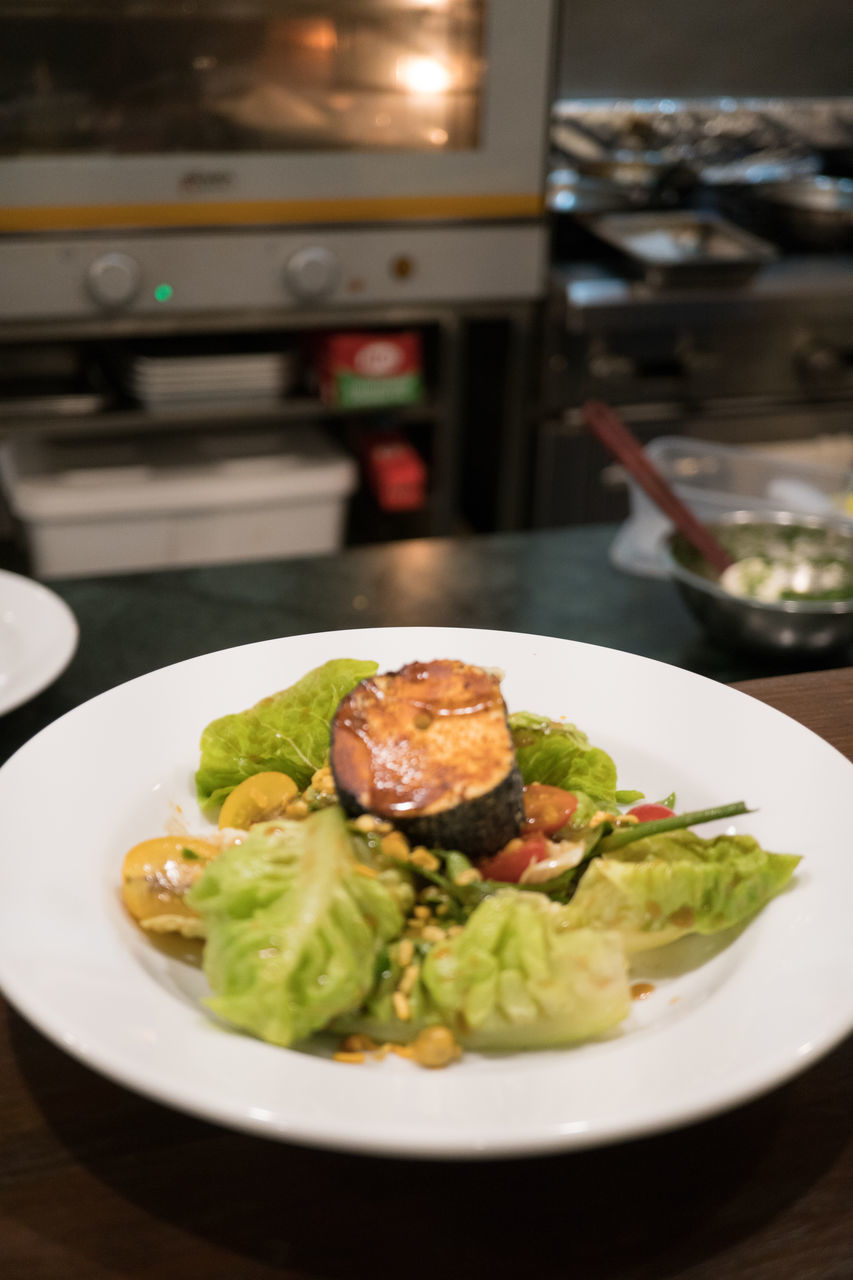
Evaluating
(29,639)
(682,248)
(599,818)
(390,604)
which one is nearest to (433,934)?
(599,818)

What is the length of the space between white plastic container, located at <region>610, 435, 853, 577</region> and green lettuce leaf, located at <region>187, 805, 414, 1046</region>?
3.21ft

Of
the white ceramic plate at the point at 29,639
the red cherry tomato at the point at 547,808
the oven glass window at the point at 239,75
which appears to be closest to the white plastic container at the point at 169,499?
the oven glass window at the point at 239,75

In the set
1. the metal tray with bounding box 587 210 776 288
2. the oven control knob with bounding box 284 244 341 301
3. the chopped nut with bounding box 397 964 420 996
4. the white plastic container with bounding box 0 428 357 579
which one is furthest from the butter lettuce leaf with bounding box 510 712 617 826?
the metal tray with bounding box 587 210 776 288

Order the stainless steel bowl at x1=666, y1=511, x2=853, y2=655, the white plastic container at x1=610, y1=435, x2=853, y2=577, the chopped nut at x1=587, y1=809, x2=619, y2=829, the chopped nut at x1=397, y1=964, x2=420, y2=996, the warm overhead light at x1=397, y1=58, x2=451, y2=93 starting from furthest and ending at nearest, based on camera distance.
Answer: the warm overhead light at x1=397, y1=58, x2=451, y2=93, the white plastic container at x1=610, y1=435, x2=853, y2=577, the stainless steel bowl at x1=666, y1=511, x2=853, y2=655, the chopped nut at x1=587, y1=809, x2=619, y2=829, the chopped nut at x1=397, y1=964, x2=420, y2=996

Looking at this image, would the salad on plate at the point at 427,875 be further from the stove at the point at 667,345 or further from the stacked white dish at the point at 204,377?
the stove at the point at 667,345

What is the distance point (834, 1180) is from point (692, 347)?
2.24m

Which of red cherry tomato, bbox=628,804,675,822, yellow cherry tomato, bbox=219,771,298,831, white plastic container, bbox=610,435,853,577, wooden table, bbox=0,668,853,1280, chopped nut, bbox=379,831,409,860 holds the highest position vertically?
chopped nut, bbox=379,831,409,860

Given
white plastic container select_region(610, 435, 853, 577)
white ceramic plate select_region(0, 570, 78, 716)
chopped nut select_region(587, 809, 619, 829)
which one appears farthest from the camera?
white plastic container select_region(610, 435, 853, 577)

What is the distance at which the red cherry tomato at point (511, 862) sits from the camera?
26.8 inches

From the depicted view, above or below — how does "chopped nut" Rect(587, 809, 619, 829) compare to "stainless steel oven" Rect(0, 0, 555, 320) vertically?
below

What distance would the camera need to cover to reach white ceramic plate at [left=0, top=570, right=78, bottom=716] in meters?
1.07

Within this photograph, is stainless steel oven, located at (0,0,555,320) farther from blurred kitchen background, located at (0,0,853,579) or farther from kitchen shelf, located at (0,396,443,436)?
kitchen shelf, located at (0,396,443,436)

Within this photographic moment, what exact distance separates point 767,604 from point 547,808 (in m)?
0.58

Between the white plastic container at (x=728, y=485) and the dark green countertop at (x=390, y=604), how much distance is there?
50mm
